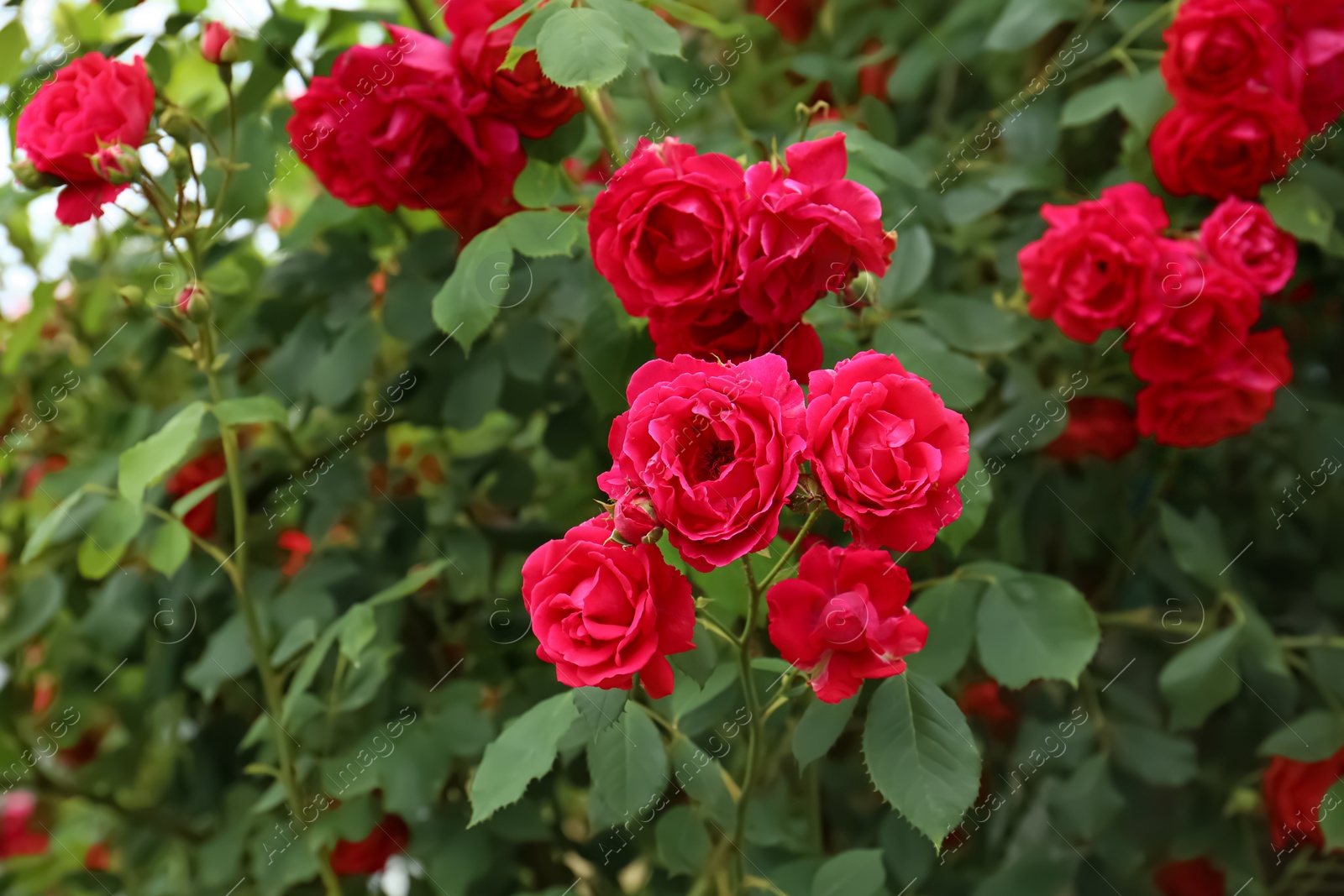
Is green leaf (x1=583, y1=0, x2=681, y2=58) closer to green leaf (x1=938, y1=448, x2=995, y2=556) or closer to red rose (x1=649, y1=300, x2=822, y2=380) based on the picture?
red rose (x1=649, y1=300, x2=822, y2=380)

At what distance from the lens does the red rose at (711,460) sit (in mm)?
506

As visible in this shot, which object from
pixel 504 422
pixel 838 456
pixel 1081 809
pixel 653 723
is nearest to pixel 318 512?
pixel 504 422

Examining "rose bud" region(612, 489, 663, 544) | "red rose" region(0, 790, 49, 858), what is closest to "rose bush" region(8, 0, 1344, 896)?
"rose bud" region(612, 489, 663, 544)

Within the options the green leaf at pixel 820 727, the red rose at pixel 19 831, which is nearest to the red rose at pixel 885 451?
the green leaf at pixel 820 727

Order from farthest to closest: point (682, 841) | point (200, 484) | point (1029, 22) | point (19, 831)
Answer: point (19, 831) → point (200, 484) → point (1029, 22) → point (682, 841)

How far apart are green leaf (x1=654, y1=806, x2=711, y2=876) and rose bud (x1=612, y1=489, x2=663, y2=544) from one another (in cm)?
40

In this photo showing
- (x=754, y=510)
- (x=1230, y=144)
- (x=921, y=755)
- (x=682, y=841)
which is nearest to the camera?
(x=754, y=510)

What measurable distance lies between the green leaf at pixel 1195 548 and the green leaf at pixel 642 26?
0.67 metres

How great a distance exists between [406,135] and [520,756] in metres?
0.50

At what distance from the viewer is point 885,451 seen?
0.51 metres

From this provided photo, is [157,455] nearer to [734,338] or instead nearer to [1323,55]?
[734,338]

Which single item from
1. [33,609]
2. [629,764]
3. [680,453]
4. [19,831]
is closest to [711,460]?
[680,453]

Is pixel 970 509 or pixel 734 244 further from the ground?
pixel 734 244

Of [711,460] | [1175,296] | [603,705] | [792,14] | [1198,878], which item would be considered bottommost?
[1198,878]
